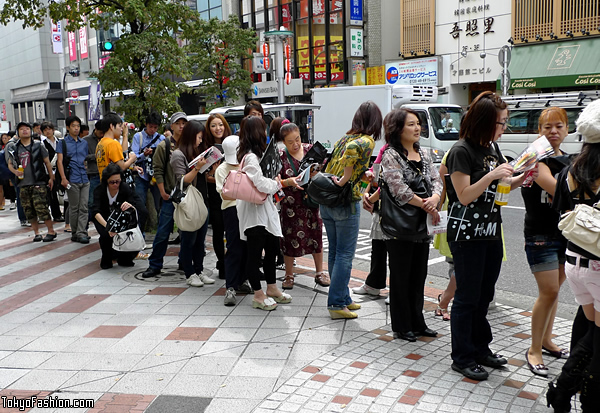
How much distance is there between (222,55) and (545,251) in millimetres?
23679

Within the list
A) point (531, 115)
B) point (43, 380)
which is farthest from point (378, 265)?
point (531, 115)

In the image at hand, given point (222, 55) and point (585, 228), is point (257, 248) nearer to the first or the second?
point (585, 228)

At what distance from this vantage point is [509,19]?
2283 centimetres

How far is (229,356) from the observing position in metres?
4.21

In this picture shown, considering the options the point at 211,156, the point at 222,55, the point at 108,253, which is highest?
the point at 222,55

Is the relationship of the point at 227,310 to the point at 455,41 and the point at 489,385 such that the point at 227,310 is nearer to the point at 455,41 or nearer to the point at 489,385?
the point at 489,385

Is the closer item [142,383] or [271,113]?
[142,383]

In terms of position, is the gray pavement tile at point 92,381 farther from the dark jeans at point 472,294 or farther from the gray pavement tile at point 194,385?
the dark jeans at point 472,294

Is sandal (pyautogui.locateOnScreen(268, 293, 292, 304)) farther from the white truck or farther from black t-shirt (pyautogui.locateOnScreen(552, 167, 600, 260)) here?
the white truck

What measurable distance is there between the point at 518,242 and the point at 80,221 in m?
6.81

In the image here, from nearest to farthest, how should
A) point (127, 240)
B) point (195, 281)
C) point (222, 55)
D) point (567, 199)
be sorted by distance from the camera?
point (567, 199), point (195, 281), point (127, 240), point (222, 55)

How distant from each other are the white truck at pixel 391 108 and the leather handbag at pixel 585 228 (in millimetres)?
11478

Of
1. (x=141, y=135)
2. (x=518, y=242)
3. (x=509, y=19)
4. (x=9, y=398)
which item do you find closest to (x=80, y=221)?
(x=141, y=135)

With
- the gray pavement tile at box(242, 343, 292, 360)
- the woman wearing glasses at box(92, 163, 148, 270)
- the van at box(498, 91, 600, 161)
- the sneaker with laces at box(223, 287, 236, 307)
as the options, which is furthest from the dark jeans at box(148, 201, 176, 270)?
the van at box(498, 91, 600, 161)
